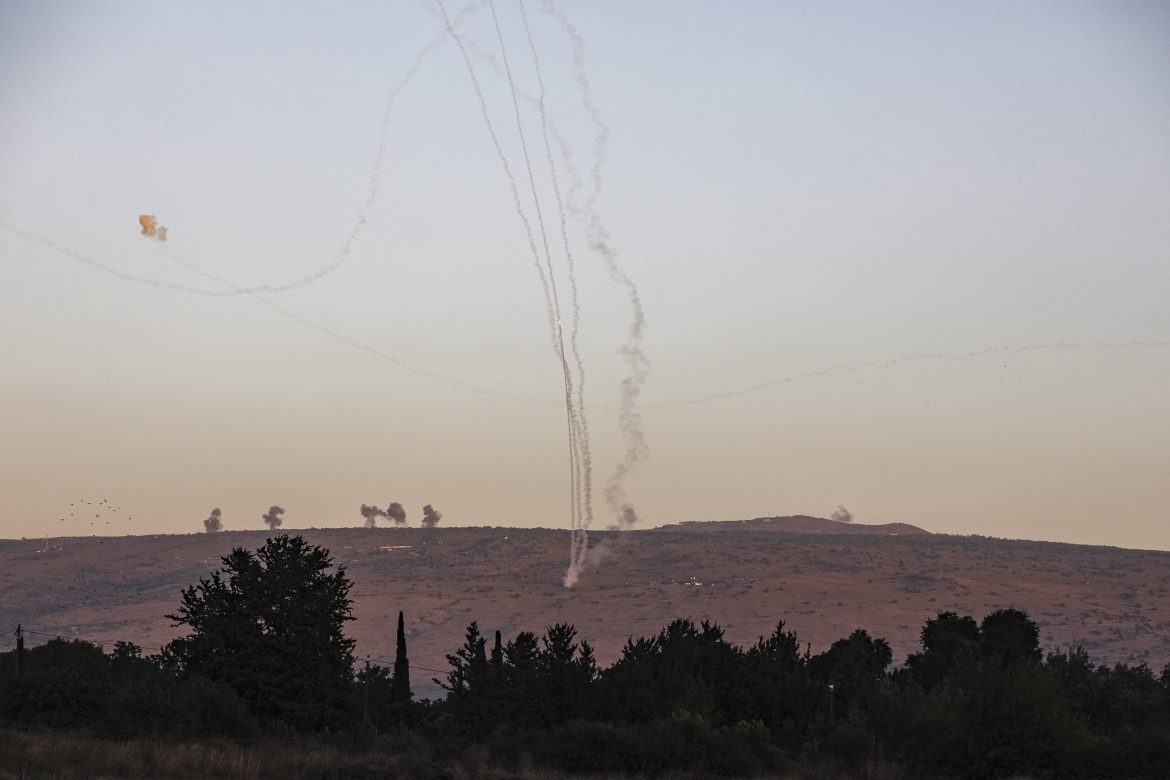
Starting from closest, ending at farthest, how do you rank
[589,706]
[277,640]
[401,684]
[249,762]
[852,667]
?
[249,762], [277,640], [589,706], [401,684], [852,667]

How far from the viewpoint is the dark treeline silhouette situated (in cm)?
5197

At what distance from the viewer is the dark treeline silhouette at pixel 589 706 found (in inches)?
2046

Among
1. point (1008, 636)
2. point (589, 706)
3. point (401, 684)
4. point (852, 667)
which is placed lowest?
point (852, 667)

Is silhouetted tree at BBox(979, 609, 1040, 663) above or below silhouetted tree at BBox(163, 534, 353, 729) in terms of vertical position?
below

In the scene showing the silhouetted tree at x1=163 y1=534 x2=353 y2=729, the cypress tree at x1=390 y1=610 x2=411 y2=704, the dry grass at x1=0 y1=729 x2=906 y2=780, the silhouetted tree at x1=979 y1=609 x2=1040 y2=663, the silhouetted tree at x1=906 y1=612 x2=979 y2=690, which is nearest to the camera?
the dry grass at x1=0 y1=729 x2=906 y2=780

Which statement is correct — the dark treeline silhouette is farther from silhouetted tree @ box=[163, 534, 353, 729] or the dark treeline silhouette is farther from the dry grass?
the dry grass

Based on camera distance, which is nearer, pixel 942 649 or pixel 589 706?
pixel 589 706

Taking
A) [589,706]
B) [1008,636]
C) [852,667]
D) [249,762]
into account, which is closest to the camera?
[249,762]

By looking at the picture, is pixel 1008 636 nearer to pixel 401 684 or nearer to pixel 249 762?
pixel 401 684

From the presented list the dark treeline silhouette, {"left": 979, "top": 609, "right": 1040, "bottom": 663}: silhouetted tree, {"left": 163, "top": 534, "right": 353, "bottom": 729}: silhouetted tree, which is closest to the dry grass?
the dark treeline silhouette

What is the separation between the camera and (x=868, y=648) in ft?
327

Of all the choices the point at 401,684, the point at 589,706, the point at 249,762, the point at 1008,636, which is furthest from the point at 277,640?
the point at 1008,636

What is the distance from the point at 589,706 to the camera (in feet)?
199

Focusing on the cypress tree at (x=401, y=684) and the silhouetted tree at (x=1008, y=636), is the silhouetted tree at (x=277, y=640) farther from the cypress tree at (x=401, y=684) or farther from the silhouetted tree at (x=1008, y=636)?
the silhouetted tree at (x=1008, y=636)
